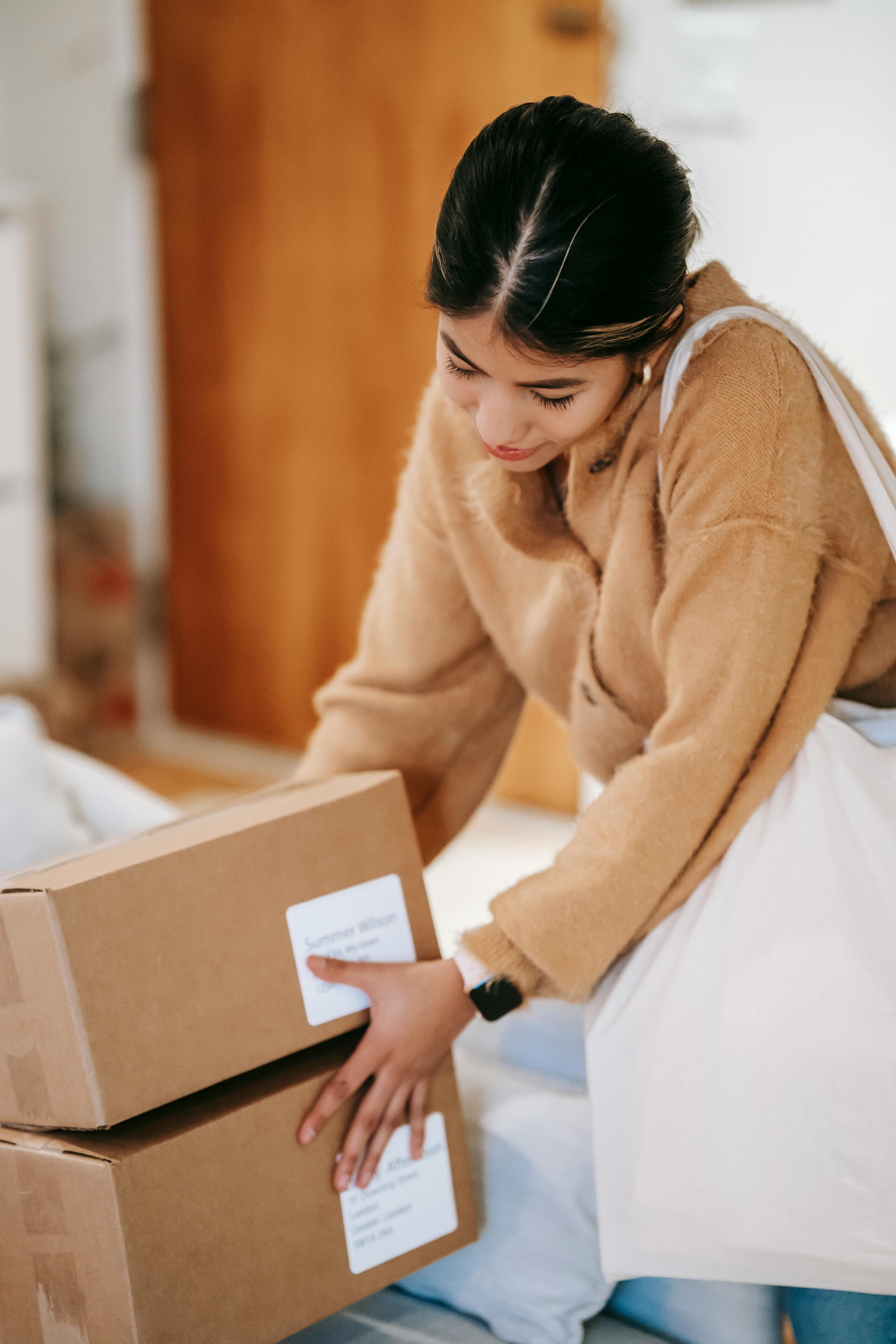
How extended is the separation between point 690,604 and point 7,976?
0.49m

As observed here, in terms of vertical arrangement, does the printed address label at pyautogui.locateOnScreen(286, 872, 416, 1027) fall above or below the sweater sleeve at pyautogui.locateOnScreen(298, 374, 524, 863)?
below

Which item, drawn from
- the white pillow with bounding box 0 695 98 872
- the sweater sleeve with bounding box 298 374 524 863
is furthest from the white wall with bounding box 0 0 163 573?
the sweater sleeve with bounding box 298 374 524 863

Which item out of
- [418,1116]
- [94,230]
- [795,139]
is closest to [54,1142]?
[418,1116]

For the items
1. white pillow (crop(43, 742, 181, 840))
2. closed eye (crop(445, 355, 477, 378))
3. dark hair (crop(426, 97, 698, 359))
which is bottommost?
white pillow (crop(43, 742, 181, 840))

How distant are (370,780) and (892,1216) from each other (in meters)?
0.44

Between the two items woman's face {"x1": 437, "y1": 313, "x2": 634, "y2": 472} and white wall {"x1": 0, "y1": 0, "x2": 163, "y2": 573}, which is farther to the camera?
white wall {"x1": 0, "y1": 0, "x2": 163, "y2": 573}

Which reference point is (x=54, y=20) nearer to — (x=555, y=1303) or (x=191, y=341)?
(x=191, y=341)

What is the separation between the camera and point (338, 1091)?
0.76 m

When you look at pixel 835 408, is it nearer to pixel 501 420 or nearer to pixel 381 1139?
pixel 501 420

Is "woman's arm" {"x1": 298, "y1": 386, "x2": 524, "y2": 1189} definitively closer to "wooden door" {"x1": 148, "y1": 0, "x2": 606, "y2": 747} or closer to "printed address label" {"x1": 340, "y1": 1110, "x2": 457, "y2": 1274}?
"printed address label" {"x1": 340, "y1": 1110, "x2": 457, "y2": 1274}

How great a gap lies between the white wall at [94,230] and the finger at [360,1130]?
2.33 m

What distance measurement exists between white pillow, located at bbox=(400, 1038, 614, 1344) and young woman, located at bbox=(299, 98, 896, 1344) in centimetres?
15

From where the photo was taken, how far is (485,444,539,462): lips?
766 mm

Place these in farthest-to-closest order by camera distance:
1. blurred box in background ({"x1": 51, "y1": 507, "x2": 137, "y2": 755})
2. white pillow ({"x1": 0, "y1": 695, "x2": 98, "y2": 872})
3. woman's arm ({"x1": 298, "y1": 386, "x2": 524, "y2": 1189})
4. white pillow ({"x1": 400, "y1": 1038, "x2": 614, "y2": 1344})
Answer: blurred box in background ({"x1": 51, "y1": 507, "x2": 137, "y2": 755}) → white pillow ({"x1": 0, "y1": 695, "x2": 98, "y2": 872}) → woman's arm ({"x1": 298, "y1": 386, "x2": 524, "y2": 1189}) → white pillow ({"x1": 400, "y1": 1038, "x2": 614, "y2": 1344})
